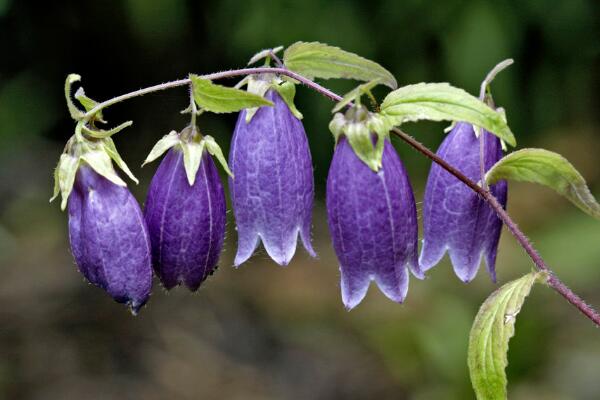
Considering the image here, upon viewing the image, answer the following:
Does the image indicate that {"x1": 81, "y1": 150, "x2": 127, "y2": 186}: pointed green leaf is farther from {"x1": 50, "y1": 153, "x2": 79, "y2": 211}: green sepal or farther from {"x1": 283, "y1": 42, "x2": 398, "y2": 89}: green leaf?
{"x1": 283, "y1": 42, "x2": 398, "y2": 89}: green leaf

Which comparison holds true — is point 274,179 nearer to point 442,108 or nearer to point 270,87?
point 270,87

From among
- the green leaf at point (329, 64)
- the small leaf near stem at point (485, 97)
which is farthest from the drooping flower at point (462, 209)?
the green leaf at point (329, 64)

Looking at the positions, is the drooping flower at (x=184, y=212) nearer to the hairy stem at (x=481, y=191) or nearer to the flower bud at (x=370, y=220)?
the hairy stem at (x=481, y=191)

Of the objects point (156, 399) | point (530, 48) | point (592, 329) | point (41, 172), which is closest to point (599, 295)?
point (592, 329)

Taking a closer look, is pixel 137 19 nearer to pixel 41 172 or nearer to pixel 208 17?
pixel 208 17

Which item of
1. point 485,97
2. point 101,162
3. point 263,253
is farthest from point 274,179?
point 263,253

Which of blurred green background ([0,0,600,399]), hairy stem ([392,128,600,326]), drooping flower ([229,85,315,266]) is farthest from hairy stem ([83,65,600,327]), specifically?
blurred green background ([0,0,600,399])

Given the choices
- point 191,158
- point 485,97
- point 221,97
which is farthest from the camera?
point 485,97
